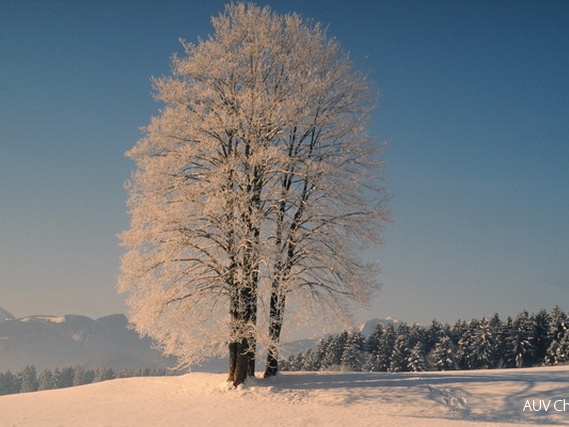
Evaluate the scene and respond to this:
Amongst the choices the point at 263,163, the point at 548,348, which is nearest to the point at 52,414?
the point at 263,163

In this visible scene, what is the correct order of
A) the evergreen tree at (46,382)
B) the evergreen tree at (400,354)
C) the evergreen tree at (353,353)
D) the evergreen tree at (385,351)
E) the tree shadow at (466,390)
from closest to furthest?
the tree shadow at (466,390) → the evergreen tree at (400,354) → the evergreen tree at (353,353) → the evergreen tree at (385,351) → the evergreen tree at (46,382)

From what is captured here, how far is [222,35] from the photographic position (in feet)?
66.8

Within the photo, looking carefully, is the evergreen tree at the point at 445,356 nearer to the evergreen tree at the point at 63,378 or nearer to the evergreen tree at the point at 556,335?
the evergreen tree at the point at 556,335

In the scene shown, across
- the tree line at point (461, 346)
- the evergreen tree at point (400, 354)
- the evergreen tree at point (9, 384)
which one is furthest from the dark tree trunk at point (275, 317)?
the evergreen tree at point (9, 384)

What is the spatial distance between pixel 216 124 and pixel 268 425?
1057cm

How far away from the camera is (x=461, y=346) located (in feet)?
235

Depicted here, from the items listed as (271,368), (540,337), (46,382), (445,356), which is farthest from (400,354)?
(46,382)

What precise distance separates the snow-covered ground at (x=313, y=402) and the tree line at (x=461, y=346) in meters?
44.0

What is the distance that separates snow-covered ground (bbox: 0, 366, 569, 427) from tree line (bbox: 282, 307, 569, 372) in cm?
4400

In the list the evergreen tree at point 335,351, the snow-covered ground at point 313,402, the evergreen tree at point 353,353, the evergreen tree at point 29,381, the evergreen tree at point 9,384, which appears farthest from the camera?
the evergreen tree at point 9,384

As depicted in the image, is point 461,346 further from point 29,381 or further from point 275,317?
point 29,381

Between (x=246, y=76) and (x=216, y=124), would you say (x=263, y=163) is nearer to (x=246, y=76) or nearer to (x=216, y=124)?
(x=216, y=124)

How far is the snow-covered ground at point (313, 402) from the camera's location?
51.3ft

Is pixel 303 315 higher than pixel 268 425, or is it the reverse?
pixel 303 315
